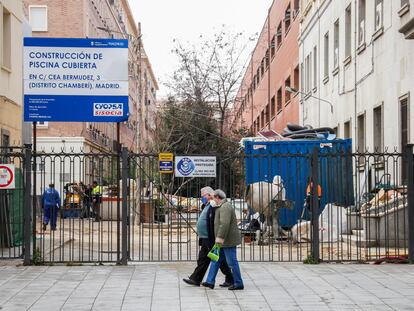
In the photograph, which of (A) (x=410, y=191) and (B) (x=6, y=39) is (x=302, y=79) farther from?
(A) (x=410, y=191)

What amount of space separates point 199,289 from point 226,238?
89 centimetres

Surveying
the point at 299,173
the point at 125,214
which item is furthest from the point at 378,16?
→ the point at 125,214

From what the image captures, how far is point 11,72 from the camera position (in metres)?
22.0

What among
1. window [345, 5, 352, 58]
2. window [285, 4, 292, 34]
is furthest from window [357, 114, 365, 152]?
window [285, 4, 292, 34]

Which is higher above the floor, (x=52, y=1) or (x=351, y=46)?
(x=52, y=1)

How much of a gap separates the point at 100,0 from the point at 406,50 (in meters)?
45.2

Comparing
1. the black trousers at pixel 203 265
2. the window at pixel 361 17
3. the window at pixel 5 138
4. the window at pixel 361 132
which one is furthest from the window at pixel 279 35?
the black trousers at pixel 203 265

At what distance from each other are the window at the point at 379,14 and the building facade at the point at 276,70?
17.1m

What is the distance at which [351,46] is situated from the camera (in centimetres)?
2652

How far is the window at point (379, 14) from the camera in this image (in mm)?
21725

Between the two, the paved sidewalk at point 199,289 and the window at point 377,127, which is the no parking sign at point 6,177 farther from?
the window at point 377,127

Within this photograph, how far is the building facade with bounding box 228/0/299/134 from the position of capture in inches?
1639

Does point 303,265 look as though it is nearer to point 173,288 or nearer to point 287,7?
point 173,288

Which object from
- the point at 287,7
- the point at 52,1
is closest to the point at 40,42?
the point at 287,7
